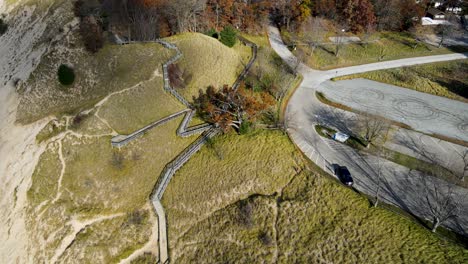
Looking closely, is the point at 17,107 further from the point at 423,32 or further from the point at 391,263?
the point at 423,32

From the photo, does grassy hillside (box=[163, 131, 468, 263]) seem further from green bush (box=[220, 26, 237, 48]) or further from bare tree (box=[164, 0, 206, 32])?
bare tree (box=[164, 0, 206, 32])

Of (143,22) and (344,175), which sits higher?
(143,22)

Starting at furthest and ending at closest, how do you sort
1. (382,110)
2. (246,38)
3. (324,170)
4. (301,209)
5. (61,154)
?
(246,38), (382,110), (61,154), (324,170), (301,209)

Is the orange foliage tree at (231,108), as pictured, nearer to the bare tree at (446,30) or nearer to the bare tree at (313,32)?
the bare tree at (313,32)

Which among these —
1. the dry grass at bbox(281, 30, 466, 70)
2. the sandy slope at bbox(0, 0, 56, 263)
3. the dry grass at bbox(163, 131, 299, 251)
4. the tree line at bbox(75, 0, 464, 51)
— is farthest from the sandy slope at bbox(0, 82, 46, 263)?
the dry grass at bbox(281, 30, 466, 70)

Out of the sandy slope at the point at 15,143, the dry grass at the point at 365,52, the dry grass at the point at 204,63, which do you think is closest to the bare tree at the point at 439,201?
the dry grass at the point at 365,52

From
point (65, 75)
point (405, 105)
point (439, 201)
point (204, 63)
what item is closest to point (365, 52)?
point (405, 105)

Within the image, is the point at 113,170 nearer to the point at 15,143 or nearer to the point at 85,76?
the point at 15,143

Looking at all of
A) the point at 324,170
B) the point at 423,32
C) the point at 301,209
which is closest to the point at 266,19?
the point at 423,32
